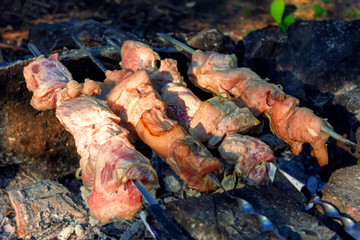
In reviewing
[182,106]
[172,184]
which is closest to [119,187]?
[182,106]

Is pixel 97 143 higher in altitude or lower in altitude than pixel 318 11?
higher

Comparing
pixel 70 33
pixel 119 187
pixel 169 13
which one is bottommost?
pixel 169 13

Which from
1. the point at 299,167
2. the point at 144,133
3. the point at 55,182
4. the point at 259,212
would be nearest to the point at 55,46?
the point at 55,182

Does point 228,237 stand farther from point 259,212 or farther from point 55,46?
point 55,46

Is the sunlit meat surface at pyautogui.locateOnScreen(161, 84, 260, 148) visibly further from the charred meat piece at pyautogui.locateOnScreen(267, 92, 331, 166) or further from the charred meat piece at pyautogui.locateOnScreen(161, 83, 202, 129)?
the charred meat piece at pyautogui.locateOnScreen(267, 92, 331, 166)

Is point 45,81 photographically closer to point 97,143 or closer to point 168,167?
point 97,143

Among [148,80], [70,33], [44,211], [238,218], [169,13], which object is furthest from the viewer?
[169,13]

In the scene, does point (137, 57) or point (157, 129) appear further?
point (137, 57)
